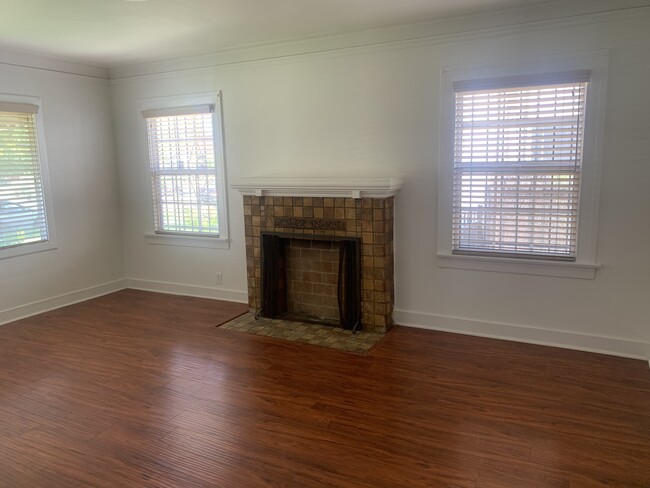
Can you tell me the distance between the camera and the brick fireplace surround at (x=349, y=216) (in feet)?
13.2

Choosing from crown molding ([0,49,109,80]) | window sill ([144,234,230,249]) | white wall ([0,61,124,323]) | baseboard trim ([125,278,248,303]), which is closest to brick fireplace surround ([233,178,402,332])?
window sill ([144,234,230,249])

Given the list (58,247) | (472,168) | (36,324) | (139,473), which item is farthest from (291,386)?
(58,247)

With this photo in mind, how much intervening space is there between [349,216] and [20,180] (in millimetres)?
3214

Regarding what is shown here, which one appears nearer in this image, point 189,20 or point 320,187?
point 189,20

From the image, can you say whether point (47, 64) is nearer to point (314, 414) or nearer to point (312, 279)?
point (312, 279)

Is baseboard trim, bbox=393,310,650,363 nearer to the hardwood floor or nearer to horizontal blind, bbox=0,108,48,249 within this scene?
the hardwood floor

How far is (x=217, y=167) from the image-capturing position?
16.3ft

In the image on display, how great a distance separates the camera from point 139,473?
2354 millimetres

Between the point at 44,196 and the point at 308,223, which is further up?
the point at 44,196

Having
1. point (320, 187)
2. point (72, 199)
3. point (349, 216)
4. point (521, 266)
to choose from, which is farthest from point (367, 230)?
point (72, 199)

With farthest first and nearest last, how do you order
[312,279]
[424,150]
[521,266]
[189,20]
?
[312,279]
[424,150]
[521,266]
[189,20]

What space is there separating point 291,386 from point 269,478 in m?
0.93

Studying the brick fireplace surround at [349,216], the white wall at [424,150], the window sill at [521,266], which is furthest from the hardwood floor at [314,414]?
the window sill at [521,266]

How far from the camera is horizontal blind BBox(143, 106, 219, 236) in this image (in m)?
5.02
